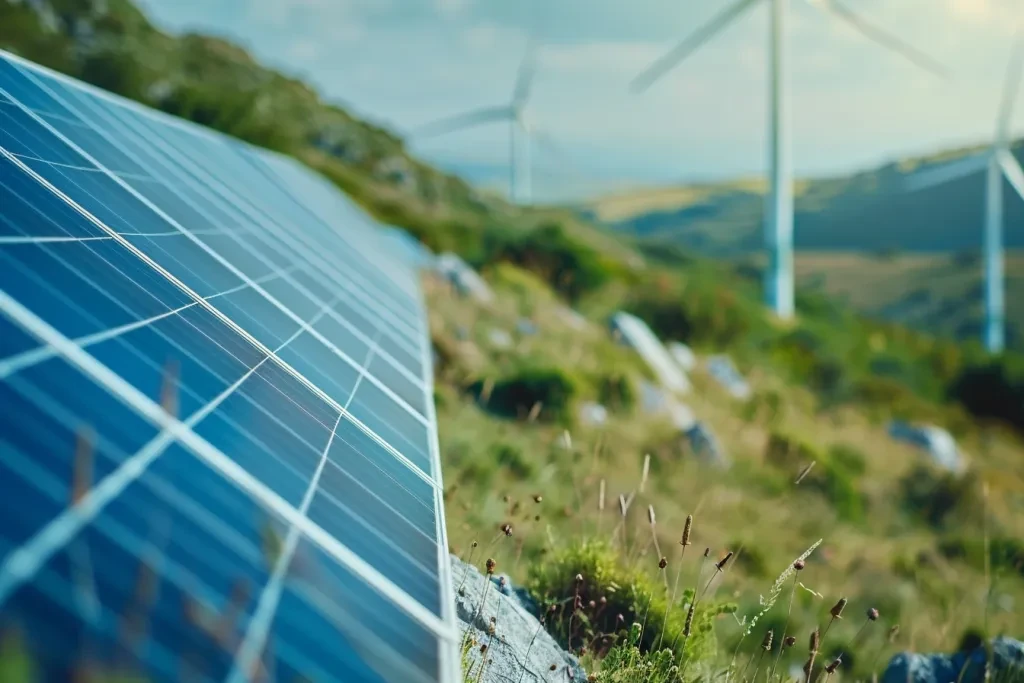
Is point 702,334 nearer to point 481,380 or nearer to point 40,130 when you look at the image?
point 481,380

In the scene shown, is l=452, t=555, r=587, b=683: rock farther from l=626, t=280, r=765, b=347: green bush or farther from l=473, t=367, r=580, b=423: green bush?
l=626, t=280, r=765, b=347: green bush

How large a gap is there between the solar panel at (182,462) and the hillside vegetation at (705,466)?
1.50 metres

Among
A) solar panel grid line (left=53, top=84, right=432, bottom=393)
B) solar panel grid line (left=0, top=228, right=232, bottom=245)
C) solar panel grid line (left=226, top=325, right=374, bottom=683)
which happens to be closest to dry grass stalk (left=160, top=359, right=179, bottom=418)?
solar panel grid line (left=226, top=325, right=374, bottom=683)

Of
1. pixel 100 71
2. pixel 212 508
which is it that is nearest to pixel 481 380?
pixel 212 508

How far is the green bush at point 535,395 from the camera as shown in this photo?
19062 mm

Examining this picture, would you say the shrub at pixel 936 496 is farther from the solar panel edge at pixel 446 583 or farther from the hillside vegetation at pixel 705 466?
the solar panel edge at pixel 446 583

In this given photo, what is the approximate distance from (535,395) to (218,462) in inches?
609

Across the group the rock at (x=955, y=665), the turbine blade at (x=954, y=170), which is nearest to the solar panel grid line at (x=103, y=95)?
the rock at (x=955, y=665)

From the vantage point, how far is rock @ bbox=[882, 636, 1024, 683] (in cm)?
749

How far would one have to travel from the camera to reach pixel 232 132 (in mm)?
52812

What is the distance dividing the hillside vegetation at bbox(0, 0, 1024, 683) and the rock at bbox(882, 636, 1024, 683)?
119cm

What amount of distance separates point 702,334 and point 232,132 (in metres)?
31.6

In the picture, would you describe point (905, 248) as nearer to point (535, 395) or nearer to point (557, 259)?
point (557, 259)

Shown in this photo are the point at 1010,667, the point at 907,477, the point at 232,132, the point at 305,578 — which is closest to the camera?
the point at 305,578
